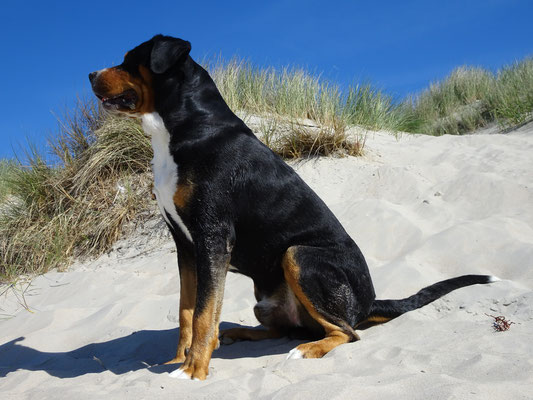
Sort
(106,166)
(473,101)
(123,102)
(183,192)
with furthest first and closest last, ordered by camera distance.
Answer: (473,101)
(106,166)
(123,102)
(183,192)

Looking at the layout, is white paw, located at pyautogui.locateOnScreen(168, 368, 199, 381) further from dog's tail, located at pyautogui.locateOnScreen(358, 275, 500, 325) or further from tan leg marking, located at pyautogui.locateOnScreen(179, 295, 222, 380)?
dog's tail, located at pyautogui.locateOnScreen(358, 275, 500, 325)

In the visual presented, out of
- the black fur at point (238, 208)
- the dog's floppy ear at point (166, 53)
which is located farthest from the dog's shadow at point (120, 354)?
the dog's floppy ear at point (166, 53)

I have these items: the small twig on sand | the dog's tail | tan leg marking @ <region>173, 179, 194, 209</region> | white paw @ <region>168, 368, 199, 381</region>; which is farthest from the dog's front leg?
the small twig on sand

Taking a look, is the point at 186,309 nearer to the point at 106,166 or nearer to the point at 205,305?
the point at 205,305

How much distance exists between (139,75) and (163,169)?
25.0 inches

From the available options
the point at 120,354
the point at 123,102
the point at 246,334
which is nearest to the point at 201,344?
the point at 246,334

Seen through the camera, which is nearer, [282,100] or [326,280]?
[326,280]

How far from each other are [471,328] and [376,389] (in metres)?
1.22

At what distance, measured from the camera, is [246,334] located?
12.6 ft

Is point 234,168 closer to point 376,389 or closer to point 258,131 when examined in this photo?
point 376,389

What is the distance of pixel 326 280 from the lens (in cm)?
335

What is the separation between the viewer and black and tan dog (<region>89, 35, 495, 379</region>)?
3.12 metres

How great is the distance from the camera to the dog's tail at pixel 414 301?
374 centimetres

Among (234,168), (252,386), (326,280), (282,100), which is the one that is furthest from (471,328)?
(282,100)
